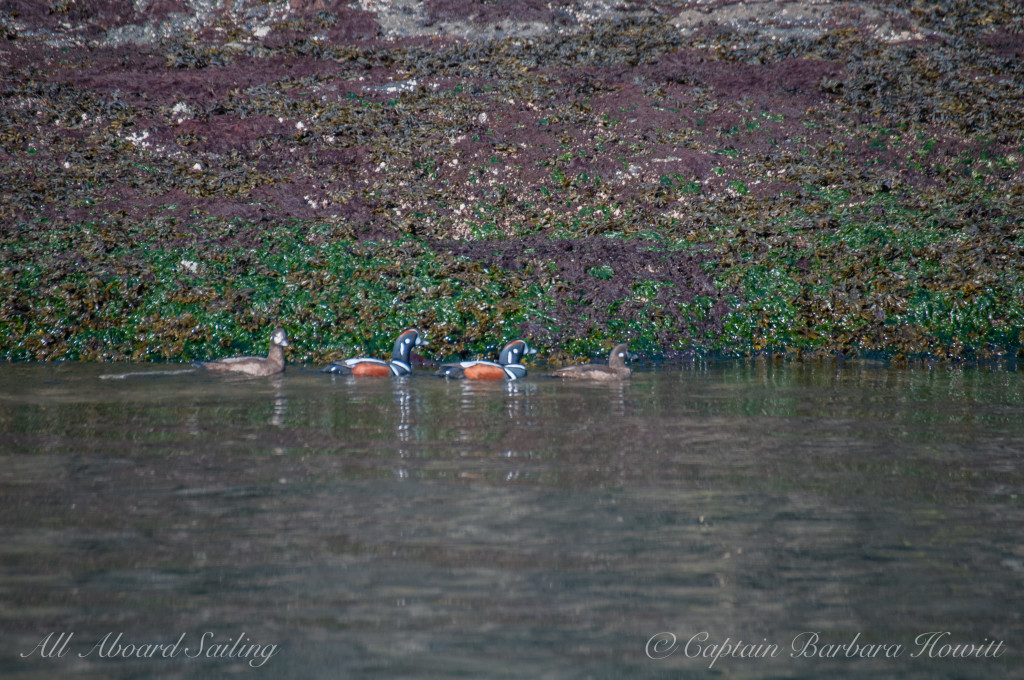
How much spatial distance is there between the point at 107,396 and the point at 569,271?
811 cm

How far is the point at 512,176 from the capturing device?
20734mm

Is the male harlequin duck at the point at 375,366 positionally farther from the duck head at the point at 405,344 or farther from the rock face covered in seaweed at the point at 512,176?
the rock face covered in seaweed at the point at 512,176

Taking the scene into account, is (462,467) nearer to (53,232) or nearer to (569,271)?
(569,271)

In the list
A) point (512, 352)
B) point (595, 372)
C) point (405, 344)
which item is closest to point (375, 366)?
point (405, 344)

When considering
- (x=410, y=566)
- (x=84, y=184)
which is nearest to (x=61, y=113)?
(x=84, y=184)

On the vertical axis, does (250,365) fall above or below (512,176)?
below

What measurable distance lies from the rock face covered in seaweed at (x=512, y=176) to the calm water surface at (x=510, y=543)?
6.18 metres

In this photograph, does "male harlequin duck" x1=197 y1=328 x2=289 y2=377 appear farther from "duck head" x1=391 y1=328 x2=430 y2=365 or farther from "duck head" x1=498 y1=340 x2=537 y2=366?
"duck head" x1=498 y1=340 x2=537 y2=366

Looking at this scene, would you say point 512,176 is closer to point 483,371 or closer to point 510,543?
point 483,371

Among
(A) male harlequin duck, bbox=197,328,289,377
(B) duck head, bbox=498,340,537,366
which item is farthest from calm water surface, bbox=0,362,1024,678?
(B) duck head, bbox=498,340,537,366

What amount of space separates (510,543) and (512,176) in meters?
16.2

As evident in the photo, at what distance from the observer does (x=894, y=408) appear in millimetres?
9453

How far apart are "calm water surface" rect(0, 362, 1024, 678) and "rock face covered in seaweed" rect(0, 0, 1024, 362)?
243 inches

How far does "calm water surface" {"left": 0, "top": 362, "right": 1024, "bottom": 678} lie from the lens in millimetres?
3979
